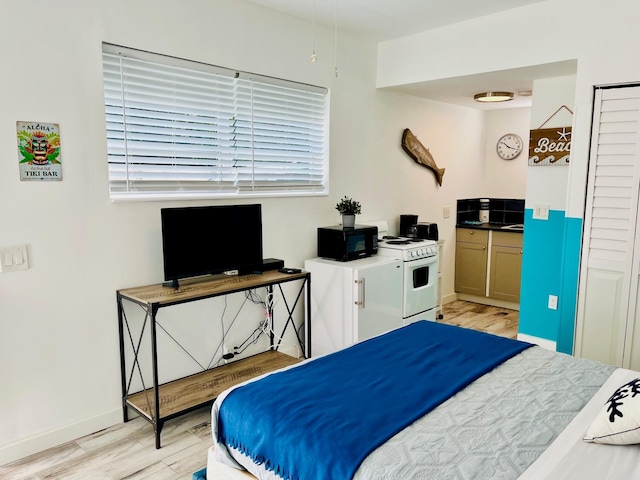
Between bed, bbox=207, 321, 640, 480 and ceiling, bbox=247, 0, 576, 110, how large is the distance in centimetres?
247

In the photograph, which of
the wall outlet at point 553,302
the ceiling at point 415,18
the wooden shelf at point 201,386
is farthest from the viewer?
the wall outlet at point 553,302

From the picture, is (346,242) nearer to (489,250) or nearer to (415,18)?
(415,18)

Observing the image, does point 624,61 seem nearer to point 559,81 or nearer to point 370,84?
point 559,81

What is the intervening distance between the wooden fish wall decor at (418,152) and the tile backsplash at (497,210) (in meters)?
0.74

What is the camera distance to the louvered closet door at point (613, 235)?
3.11 metres

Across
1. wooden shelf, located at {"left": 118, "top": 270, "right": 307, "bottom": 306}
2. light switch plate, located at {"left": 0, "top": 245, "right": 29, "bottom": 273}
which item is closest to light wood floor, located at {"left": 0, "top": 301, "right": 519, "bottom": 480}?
wooden shelf, located at {"left": 118, "top": 270, "right": 307, "bottom": 306}

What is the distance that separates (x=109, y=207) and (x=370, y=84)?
2654mm

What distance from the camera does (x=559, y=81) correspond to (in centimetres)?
390

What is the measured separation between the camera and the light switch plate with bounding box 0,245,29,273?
2467mm

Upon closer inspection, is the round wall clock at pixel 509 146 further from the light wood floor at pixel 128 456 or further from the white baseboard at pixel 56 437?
the white baseboard at pixel 56 437

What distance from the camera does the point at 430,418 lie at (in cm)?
170

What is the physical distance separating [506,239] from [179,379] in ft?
12.4

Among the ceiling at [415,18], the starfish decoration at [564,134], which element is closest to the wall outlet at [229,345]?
the ceiling at [415,18]

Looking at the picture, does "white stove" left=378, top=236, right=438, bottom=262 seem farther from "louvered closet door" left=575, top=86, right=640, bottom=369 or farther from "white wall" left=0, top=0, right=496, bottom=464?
"louvered closet door" left=575, top=86, right=640, bottom=369
